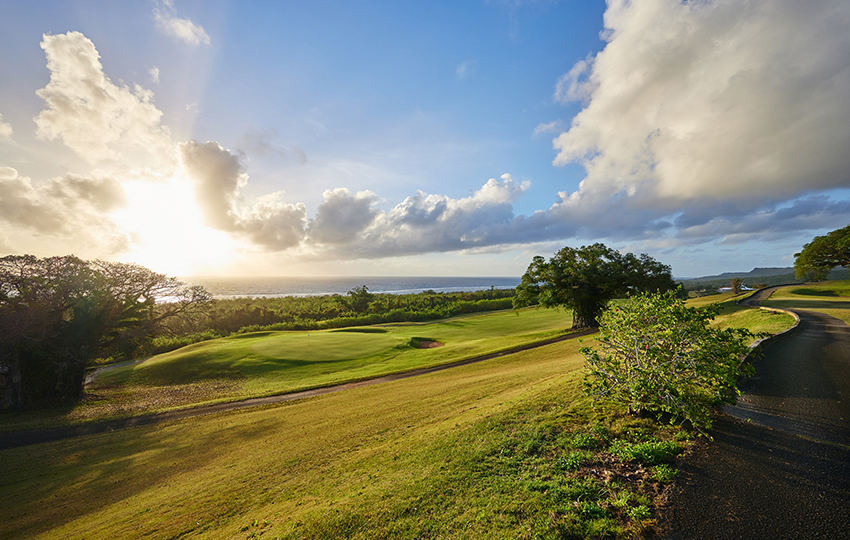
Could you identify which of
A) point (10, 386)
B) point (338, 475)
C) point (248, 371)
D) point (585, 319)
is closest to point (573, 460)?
point (338, 475)

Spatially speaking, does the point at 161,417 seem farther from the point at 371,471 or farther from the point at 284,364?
the point at 371,471

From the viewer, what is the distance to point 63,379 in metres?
21.3

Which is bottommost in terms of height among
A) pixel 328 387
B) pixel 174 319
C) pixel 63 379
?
pixel 328 387

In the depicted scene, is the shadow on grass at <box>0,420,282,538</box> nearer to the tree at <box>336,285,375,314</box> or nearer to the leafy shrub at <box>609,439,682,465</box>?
the leafy shrub at <box>609,439,682,465</box>

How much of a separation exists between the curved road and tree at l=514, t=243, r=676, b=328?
24817 mm

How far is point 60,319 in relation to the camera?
70.1ft

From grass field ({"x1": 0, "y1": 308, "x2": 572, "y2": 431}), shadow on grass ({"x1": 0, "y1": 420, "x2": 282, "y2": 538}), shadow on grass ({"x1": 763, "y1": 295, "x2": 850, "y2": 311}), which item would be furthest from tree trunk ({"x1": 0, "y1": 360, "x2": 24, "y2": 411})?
shadow on grass ({"x1": 763, "y1": 295, "x2": 850, "y2": 311})

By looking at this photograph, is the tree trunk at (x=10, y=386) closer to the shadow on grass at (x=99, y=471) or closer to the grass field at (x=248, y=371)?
the grass field at (x=248, y=371)

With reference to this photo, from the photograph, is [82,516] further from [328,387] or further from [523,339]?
[523,339]

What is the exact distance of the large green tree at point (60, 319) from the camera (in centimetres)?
1942

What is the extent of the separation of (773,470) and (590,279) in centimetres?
3004

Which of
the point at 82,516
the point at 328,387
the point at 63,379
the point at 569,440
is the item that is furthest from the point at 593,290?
the point at 63,379

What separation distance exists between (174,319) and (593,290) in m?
40.6

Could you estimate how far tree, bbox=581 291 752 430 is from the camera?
20.9ft
